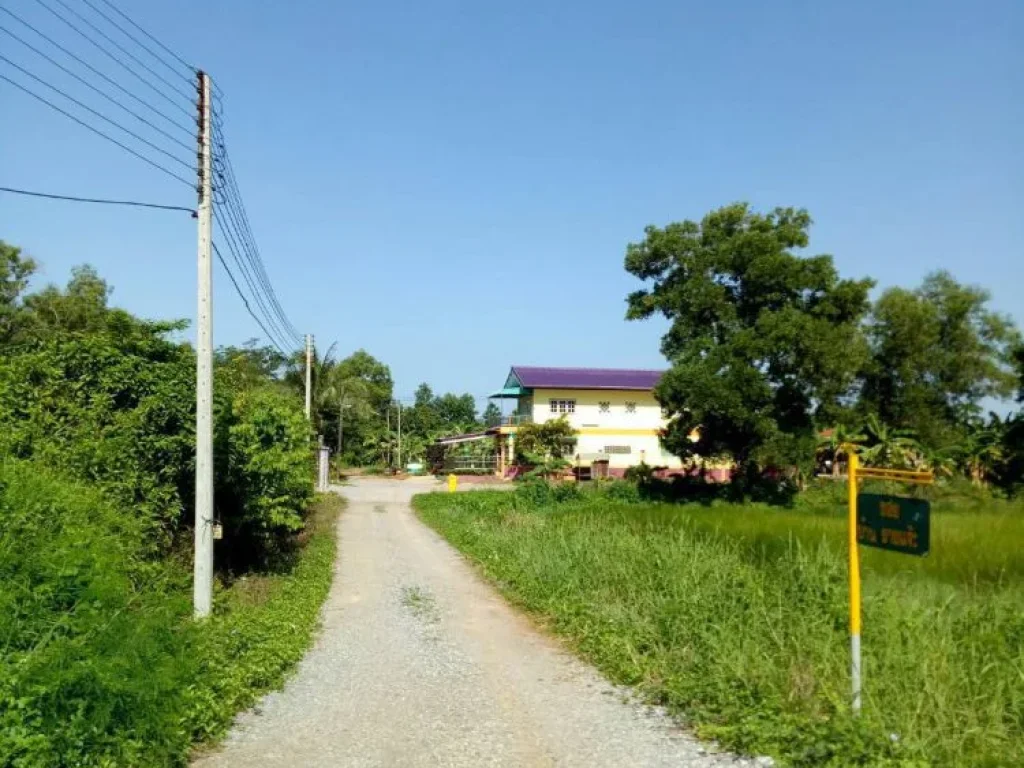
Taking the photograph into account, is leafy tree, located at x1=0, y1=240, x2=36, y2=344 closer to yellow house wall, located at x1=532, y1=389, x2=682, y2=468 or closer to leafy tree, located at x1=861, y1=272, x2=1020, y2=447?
yellow house wall, located at x1=532, y1=389, x2=682, y2=468

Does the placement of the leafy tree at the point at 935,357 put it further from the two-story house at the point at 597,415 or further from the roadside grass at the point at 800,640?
the roadside grass at the point at 800,640

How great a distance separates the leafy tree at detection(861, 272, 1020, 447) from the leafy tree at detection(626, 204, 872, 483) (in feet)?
33.2

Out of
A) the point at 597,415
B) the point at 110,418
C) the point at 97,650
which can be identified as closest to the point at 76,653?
the point at 97,650

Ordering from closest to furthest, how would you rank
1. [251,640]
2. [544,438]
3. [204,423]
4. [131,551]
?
[251,640] < [131,551] < [204,423] < [544,438]

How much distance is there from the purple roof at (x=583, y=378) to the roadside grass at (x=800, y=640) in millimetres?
35381

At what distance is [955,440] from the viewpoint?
132 ft

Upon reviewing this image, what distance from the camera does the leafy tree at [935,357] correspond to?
4116 cm

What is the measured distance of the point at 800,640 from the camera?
713 centimetres

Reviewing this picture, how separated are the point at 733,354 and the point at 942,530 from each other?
13.3m

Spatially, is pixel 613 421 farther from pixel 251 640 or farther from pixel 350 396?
pixel 251 640

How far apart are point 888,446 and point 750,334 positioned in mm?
13017

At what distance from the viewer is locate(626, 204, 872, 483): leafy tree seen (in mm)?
29938

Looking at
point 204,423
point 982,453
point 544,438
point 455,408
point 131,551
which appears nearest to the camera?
point 131,551

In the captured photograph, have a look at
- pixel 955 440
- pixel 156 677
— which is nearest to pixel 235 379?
pixel 156 677
